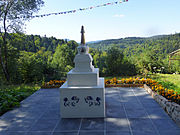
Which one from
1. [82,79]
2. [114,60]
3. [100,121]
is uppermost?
[114,60]

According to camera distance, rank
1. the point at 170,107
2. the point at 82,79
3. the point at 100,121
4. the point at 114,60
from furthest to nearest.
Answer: the point at 114,60
the point at 82,79
the point at 170,107
the point at 100,121

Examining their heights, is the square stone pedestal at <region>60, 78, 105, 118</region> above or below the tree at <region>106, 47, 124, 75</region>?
below

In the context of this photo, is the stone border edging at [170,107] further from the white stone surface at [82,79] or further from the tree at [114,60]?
the tree at [114,60]

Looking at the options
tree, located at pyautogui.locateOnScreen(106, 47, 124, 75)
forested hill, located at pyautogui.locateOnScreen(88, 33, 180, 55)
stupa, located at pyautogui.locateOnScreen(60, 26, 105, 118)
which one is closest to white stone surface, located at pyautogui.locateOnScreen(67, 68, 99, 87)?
stupa, located at pyautogui.locateOnScreen(60, 26, 105, 118)

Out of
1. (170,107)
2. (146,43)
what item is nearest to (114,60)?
(170,107)

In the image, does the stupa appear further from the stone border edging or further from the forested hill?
the forested hill

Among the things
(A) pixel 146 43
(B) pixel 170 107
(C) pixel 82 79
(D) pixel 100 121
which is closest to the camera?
(D) pixel 100 121

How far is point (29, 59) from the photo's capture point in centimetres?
1041

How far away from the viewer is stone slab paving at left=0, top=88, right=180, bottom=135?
366 cm

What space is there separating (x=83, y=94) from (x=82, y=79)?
16.7 inches

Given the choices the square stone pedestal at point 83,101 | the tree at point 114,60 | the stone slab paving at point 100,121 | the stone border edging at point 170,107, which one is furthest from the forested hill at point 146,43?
the square stone pedestal at point 83,101

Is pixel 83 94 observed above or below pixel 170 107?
above

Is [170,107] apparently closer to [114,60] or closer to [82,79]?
[82,79]

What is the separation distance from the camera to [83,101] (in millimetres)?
4312
